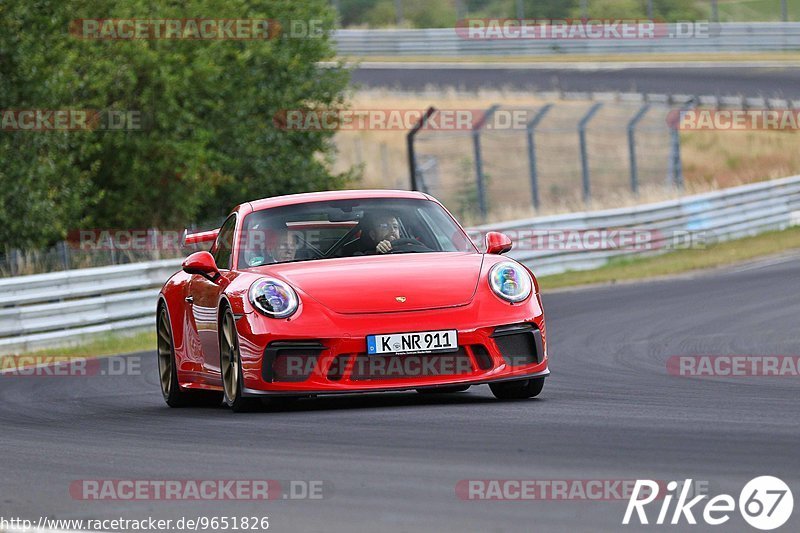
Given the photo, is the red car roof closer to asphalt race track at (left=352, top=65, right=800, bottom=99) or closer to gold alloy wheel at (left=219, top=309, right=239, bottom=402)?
gold alloy wheel at (left=219, top=309, right=239, bottom=402)

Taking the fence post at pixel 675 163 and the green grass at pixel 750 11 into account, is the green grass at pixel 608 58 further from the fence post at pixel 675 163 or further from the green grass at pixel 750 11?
the fence post at pixel 675 163

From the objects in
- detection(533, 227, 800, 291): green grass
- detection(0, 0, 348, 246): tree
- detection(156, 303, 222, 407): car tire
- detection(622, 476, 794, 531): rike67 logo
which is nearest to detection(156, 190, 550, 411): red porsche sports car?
detection(156, 303, 222, 407): car tire

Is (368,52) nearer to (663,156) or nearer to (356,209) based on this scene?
(663,156)

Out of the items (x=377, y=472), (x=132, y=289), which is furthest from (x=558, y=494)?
(x=132, y=289)

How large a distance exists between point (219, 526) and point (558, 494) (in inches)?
48.0

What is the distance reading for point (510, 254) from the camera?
76.0 feet

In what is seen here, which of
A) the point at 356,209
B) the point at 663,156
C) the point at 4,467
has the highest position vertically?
the point at 356,209

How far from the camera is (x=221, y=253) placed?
33.7 feet

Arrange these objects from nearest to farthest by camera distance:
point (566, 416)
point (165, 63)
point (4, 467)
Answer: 1. point (4, 467)
2. point (566, 416)
3. point (165, 63)

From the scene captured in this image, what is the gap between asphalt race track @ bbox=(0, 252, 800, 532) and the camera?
5.57 metres

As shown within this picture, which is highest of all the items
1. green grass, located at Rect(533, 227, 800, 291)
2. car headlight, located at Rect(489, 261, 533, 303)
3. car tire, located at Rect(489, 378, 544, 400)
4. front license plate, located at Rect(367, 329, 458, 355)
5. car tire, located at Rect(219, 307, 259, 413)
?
car headlight, located at Rect(489, 261, 533, 303)

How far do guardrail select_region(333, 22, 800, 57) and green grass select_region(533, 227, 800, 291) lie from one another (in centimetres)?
2286

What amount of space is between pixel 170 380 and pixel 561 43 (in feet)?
138

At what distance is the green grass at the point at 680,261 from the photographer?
22156mm
